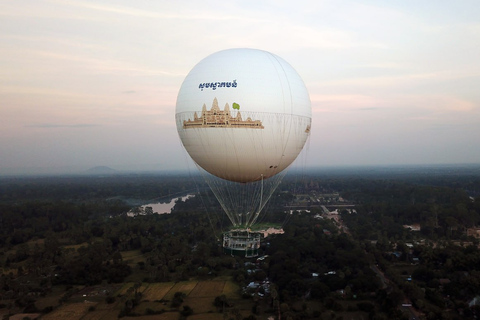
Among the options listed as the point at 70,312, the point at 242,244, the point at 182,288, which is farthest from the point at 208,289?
the point at 242,244

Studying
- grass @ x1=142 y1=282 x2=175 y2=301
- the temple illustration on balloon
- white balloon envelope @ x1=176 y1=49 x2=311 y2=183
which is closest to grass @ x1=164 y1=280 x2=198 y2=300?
grass @ x1=142 y1=282 x2=175 y2=301

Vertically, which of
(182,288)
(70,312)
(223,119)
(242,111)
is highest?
(242,111)

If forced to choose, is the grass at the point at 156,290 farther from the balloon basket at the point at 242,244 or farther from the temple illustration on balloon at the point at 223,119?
the temple illustration on balloon at the point at 223,119

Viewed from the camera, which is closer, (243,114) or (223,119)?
(243,114)

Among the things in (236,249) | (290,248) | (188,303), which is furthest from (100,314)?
(290,248)

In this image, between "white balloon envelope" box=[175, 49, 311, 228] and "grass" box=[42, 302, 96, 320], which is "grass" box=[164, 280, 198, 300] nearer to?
"grass" box=[42, 302, 96, 320]

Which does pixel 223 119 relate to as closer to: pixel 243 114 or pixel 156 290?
pixel 243 114

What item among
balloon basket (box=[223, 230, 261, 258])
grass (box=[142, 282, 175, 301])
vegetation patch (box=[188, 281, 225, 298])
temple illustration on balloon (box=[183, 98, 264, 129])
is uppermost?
temple illustration on balloon (box=[183, 98, 264, 129])

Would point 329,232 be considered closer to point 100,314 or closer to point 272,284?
point 272,284
